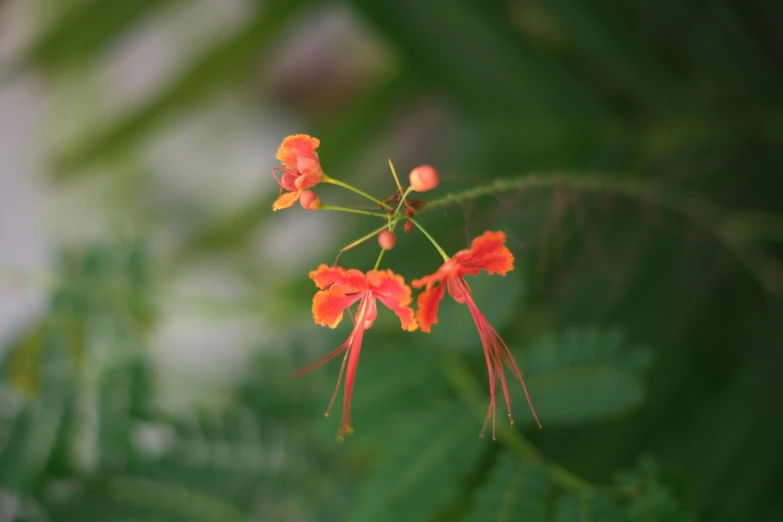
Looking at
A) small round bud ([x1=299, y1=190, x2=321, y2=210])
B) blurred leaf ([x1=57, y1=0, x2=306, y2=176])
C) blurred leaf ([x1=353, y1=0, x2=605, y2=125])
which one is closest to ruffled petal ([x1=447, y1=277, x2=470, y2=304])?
small round bud ([x1=299, y1=190, x2=321, y2=210])

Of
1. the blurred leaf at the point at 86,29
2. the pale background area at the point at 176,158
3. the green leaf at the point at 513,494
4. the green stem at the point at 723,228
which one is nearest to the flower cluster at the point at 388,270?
the green leaf at the point at 513,494

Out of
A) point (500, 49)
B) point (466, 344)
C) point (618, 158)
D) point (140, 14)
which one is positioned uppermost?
point (140, 14)

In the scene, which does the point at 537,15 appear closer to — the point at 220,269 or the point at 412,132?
the point at 412,132

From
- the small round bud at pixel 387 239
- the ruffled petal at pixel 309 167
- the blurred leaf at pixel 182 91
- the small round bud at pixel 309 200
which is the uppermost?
the blurred leaf at pixel 182 91

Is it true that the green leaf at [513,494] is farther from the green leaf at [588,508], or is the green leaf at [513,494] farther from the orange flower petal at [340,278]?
the orange flower petal at [340,278]

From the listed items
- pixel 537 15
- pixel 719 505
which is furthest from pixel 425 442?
pixel 537 15

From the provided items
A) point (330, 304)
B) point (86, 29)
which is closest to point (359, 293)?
point (330, 304)

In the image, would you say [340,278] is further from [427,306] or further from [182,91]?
[182,91]

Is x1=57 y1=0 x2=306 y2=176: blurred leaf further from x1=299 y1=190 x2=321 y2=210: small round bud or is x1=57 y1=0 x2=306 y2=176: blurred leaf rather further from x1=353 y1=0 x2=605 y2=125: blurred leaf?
x1=299 y1=190 x2=321 y2=210: small round bud
